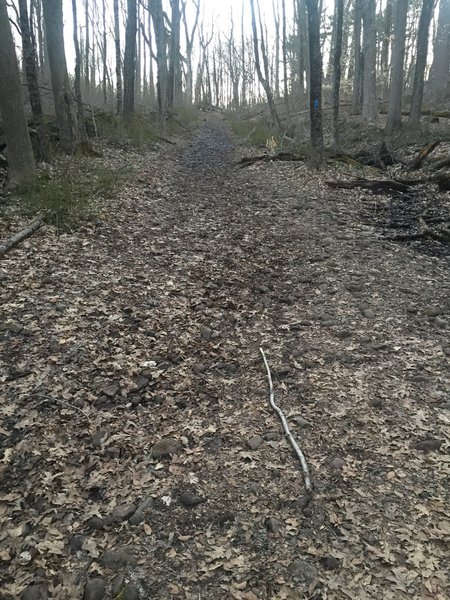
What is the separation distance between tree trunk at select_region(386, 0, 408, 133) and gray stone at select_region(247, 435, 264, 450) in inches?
556

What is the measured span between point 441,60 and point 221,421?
20.3 m

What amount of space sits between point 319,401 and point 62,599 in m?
2.16

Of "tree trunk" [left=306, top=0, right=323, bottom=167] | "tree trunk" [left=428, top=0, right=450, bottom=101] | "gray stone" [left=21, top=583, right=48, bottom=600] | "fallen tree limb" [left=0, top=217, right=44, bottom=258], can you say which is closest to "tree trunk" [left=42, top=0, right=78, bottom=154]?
"fallen tree limb" [left=0, top=217, right=44, bottom=258]

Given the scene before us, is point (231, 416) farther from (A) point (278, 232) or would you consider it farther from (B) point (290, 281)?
(A) point (278, 232)

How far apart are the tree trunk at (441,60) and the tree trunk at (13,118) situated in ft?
56.5

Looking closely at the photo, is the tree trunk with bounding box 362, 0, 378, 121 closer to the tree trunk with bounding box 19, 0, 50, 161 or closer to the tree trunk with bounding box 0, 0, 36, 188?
the tree trunk with bounding box 19, 0, 50, 161

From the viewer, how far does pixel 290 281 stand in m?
5.52

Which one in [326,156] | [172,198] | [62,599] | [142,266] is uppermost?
[326,156]

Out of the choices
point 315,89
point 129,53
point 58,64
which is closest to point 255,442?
point 315,89

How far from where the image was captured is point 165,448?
9.69ft

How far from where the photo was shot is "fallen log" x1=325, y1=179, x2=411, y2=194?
30.4ft

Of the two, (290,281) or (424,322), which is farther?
(290,281)

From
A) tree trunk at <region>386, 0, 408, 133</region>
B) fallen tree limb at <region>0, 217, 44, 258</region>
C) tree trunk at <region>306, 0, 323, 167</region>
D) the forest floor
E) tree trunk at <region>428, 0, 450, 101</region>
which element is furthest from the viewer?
tree trunk at <region>428, 0, 450, 101</region>

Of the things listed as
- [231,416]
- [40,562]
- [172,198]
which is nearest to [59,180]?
[172,198]
